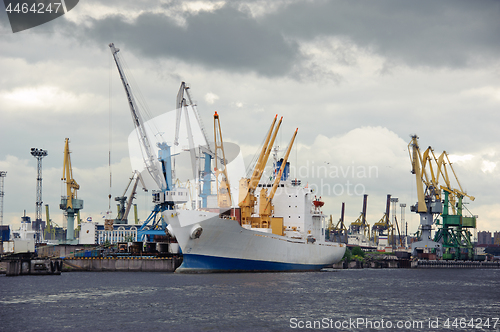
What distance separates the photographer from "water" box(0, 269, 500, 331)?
108 ft

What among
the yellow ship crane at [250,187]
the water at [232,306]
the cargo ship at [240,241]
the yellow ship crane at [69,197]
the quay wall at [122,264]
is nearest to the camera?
the water at [232,306]

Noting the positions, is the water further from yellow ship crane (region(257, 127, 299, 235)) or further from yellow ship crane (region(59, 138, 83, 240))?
yellow ship crane (region(59, 138, 83, 240))

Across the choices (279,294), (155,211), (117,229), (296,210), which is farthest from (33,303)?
(117,229)

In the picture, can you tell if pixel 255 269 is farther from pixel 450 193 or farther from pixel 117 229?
pixel 117 229

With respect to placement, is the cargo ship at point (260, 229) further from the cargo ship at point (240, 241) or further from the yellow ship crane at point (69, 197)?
the yellow ship crane at point (69, 197)

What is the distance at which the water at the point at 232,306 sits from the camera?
32.9 meters

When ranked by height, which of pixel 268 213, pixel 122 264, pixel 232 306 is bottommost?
pixel 122 264

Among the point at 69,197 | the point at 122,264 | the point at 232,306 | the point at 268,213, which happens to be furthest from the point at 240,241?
the point at 69,197

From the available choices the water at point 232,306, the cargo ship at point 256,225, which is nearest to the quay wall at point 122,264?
the cargo ship at point 256,225

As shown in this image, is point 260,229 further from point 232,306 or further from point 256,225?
point 232,306

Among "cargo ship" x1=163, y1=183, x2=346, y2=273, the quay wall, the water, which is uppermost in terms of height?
"cargo ship" x1=163, y1=183, x2=346, y2=273

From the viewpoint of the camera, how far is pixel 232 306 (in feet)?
129

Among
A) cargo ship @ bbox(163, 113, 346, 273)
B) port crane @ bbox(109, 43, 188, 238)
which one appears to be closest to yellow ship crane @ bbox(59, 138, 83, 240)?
port crane @ bbox(109, 43, 188, 238)

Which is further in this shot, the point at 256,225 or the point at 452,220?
the point at 452,220
